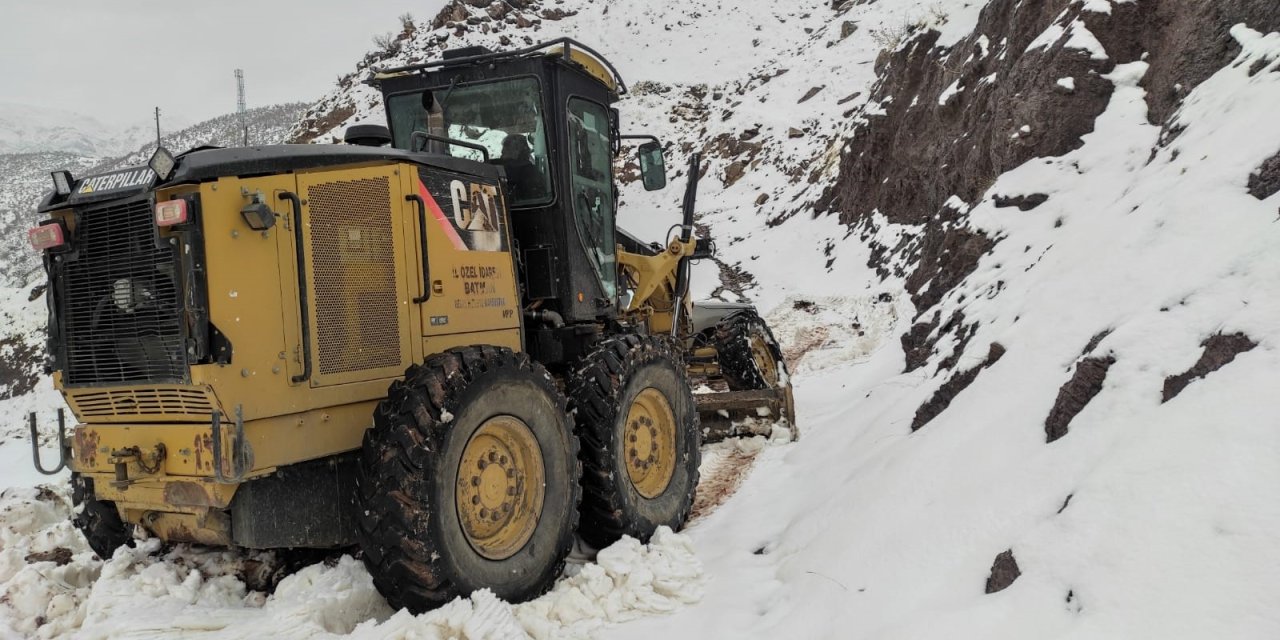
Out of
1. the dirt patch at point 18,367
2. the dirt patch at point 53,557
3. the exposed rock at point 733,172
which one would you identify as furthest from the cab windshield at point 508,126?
the exposed rock at point 733,172

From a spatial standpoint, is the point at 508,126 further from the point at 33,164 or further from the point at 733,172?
the point at 33,164

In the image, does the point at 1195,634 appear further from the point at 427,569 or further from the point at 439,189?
the point at 439,189

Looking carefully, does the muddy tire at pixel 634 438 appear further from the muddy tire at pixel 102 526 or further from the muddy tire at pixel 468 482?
the muddy tire at pixel 102 526

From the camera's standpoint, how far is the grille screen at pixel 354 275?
11.3 feet

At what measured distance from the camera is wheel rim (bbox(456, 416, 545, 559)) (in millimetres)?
3611

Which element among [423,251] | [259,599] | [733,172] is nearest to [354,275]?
[423,251]

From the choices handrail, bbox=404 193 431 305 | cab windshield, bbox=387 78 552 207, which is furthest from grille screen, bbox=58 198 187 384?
cab windshield, bbox=387 78 552 207

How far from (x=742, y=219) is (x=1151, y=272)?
19376 mm

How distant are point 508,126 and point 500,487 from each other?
7.92 feet

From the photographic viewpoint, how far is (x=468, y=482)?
3598 millimetres

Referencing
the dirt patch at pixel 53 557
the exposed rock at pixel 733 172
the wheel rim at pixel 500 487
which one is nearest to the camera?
the wheel rim at pixel 500 487

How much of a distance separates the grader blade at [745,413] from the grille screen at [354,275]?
3.60 metres

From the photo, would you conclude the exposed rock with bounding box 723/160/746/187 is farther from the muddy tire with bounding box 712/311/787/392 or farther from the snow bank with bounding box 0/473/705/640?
the snow bank with bounding box 0/473/705/640

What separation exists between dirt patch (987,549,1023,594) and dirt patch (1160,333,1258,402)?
32.6 inches
